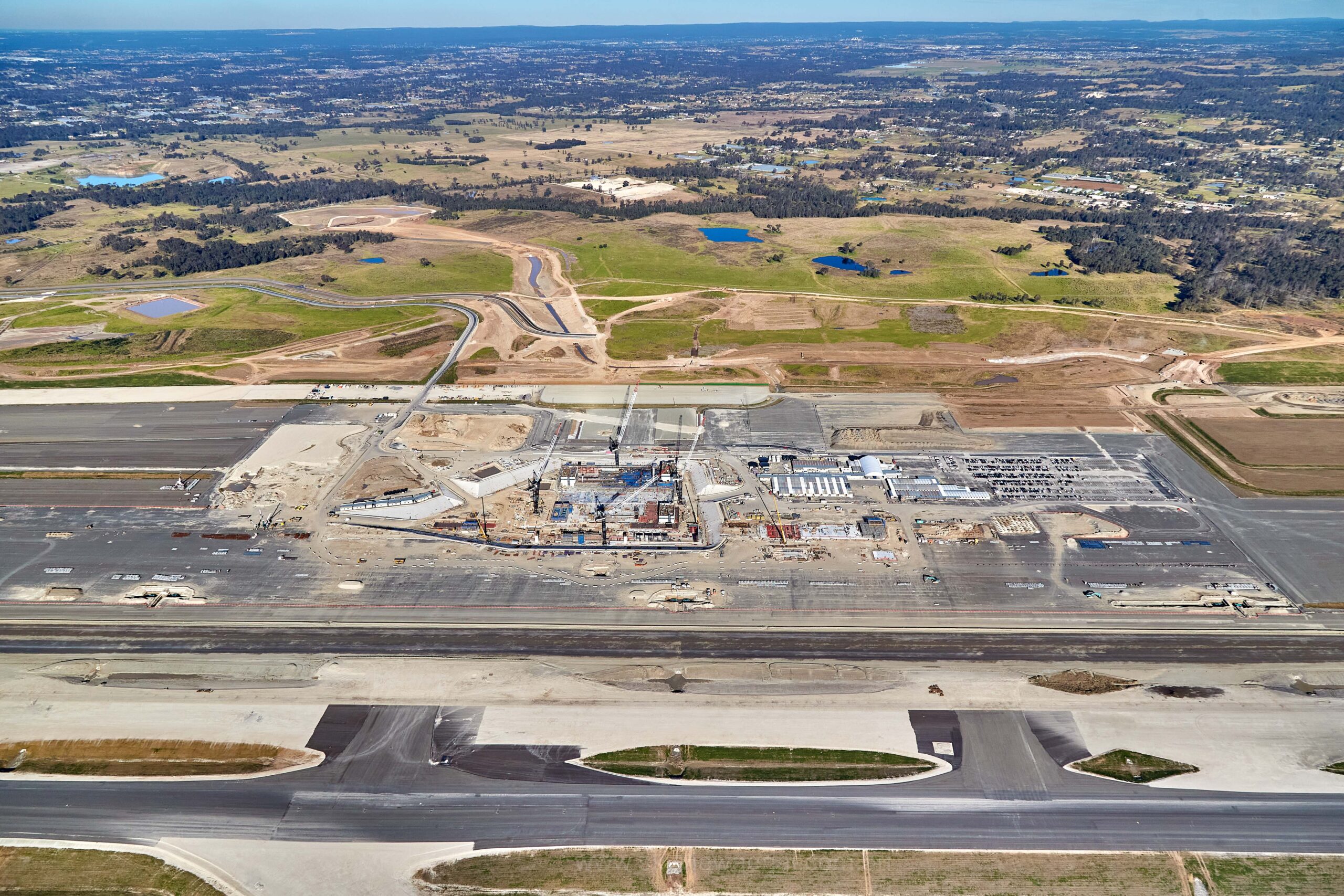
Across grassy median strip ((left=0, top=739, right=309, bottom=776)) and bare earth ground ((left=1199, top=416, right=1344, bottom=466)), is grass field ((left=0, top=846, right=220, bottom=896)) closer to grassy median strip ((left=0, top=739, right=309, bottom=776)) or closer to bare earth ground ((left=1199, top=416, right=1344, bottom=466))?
grassy median strip ((left=0, top=739, right=309, bottom=776))

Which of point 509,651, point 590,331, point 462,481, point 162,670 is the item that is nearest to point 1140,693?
point 509,651

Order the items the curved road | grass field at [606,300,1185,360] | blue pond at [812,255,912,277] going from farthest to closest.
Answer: blue pond at [812,255,912,277] < the curved road < grass field at [606,300,1185,360]

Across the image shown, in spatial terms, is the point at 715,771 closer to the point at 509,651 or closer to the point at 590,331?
the point at 509,651

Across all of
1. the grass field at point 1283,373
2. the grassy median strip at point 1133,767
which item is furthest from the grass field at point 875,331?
the grassy median strip at point 1133,767

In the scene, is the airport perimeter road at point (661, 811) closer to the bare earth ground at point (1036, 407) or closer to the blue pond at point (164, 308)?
the bare earth ground at point (1036, 407)

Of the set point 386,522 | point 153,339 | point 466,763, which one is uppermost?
point 153,339

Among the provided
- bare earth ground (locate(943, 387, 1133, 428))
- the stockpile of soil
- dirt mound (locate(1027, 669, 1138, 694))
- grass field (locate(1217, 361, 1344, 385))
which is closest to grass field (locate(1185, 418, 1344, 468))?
bare earth ground (locate(943, 387, 1133, 428))
